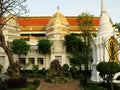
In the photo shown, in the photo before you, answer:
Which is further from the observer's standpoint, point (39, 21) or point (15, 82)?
point (39, 21)

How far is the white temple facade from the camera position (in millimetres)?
29725

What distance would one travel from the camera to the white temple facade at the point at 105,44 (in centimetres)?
2973

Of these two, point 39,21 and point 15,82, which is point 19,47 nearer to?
point 39,21

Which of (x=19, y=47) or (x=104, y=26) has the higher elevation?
(x=104, y=26)

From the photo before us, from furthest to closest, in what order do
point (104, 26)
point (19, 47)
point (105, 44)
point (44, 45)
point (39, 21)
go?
point (39, 21), point (44, 45), point (19, 47), point (104, 26), point (105, 44)

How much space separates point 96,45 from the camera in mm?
31234

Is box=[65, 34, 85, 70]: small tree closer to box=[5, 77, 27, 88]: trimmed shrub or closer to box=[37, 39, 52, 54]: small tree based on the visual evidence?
box=[37, 39, 52, 54]: small tree

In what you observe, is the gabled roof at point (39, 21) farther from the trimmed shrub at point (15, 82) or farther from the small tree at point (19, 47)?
the trimmed shrub at point (15, 82)

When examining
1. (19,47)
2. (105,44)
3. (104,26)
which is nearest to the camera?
(105,44)

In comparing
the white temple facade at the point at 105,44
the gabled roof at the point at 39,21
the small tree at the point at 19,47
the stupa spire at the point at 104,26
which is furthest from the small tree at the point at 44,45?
the stupa spire at the point at 104,26

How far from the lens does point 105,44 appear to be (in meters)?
29.7

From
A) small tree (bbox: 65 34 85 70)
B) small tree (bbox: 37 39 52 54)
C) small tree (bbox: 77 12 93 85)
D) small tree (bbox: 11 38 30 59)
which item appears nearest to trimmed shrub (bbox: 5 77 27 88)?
small tree (bbox: 77 12 93 85)

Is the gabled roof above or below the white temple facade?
above

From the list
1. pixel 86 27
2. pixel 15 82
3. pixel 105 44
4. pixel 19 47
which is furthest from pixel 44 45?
pixel 15 82
